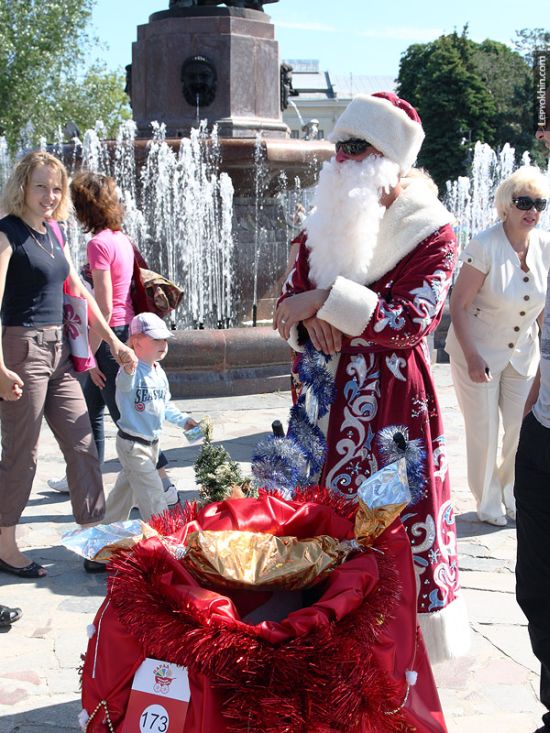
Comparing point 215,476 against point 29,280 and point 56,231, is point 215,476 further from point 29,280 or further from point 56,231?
point 56,231

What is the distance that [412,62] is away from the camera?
53.6 m

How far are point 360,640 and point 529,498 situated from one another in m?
1.04

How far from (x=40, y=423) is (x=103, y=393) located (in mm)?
1194

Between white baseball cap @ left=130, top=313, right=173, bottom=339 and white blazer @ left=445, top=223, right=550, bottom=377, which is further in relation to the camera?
white blazer @ left=445, top=223, right=550, bottom=377

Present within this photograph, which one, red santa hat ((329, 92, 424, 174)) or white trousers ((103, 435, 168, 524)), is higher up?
red santa hat ((329, 92, 424, 174))

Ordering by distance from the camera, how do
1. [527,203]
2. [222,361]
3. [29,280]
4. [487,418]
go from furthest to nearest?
[222,361]
[487,418]
[527,203]
[29,280]

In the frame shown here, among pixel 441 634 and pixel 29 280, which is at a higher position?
pixel 29 280

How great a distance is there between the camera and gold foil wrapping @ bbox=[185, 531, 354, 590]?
208 cm

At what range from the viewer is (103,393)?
553cm

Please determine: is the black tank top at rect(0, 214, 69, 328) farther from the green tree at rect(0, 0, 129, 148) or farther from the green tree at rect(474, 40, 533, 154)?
the green tree at rect(474, 40, 533, 154)

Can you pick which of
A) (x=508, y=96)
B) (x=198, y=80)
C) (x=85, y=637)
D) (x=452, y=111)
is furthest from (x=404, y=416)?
(x=508, y=96)

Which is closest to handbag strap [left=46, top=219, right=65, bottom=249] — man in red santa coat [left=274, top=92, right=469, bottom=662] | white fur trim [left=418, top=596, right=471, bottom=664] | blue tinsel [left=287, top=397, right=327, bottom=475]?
man in red santa coat [left=274, top=92, right=469, bottom=662]

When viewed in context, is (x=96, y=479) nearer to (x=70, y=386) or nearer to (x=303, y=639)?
(x=70, y=386)

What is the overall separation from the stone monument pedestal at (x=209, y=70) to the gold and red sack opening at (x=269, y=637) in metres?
9.57
